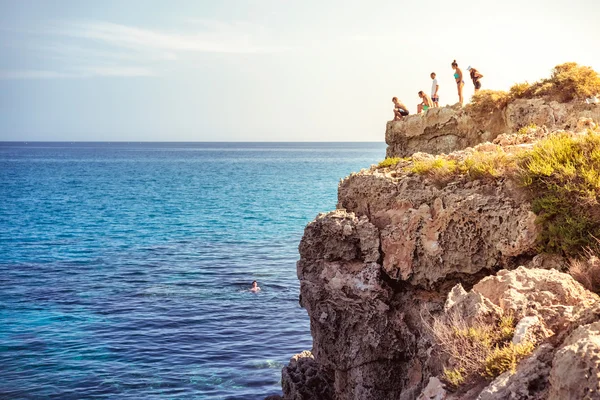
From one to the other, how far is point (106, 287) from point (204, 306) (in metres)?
6.94

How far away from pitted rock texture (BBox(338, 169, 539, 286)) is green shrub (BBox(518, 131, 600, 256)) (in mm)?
317

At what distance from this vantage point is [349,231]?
42.9 feet

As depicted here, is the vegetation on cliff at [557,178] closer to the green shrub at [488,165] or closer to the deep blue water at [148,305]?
the green shrub at [488,165]

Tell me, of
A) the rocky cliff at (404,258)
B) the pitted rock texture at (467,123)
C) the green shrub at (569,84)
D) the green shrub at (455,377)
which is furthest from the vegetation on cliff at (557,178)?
the green shrub at (569,84)

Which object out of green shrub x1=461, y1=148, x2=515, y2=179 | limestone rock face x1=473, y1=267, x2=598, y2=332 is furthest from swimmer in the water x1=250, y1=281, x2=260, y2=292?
limestone rock face x1=473, y1=267, x2=598, y2=332

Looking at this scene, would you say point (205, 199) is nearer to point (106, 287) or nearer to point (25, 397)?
point (106, 287)

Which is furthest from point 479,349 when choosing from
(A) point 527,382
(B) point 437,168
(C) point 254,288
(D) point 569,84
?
(C) point 254,288

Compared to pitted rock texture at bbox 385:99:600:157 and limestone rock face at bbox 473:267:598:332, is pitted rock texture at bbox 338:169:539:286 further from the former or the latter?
pitted rock texture at bbox 385:99:600:157

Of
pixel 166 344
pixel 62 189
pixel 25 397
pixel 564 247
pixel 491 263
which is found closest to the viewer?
pixel 564 247

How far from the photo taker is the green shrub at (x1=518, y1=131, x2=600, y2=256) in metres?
10.8

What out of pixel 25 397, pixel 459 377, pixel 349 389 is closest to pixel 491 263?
pixel 349 389

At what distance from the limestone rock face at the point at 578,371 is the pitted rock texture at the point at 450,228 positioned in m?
5.37

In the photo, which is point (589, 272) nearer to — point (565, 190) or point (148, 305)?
point (565, 190)

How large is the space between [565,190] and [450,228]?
2.29 metres
